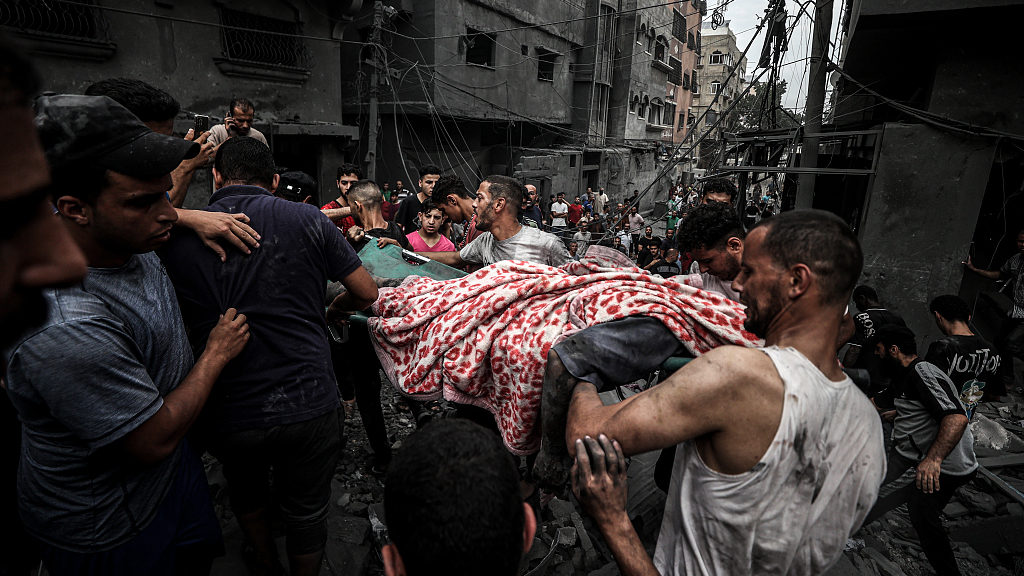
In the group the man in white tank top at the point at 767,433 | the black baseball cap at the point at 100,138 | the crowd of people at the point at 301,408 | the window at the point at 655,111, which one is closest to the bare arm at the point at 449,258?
the crowd of people at the point at 301,408

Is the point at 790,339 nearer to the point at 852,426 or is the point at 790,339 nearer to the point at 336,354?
the point at 852,426

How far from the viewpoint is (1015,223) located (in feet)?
21.3

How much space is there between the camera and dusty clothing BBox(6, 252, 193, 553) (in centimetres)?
139

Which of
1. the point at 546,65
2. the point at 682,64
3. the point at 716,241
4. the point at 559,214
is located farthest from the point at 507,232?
A: the point at 682,64

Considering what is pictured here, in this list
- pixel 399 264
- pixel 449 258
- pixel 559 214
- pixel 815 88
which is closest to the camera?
pixel 399 264

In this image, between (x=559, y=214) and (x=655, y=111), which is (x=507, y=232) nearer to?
(x=559, y=214)

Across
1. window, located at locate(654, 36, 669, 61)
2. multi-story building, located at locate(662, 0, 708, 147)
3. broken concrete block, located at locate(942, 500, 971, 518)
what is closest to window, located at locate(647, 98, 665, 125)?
multi-story building, located at locate(662, 0, 708, 147)

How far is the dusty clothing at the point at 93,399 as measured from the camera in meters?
1.39

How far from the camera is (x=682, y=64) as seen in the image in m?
34.7

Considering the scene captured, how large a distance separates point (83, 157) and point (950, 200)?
816 cm

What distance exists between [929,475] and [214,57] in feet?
37.6

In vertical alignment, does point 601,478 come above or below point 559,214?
above

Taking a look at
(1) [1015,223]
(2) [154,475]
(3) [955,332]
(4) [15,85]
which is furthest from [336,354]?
(1) [1015,223]

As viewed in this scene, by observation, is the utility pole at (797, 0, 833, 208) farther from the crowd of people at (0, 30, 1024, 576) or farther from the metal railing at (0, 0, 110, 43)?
the metal railing at (0, 0, 110, 43)
